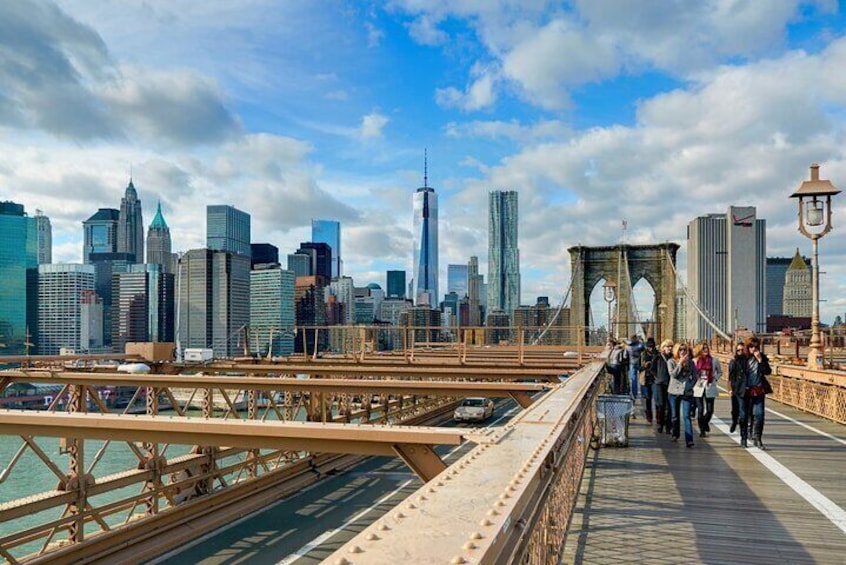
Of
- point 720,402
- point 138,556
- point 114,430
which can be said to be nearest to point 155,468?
point 138,556

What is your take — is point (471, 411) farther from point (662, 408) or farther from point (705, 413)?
point (705, 413)

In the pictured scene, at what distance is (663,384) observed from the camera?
11.9 m

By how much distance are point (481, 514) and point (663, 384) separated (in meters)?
10.9

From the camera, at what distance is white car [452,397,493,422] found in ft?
99.3

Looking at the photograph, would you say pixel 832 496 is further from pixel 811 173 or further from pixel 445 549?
pixel 811 173

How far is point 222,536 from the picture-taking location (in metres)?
11.3

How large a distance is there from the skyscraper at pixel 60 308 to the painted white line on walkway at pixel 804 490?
5766 inches

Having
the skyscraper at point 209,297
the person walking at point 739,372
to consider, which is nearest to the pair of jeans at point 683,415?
the person walking at point 739,372

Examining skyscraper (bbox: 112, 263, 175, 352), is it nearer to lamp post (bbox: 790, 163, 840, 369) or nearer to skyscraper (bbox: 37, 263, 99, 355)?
skyscraper (bbox: 37, 263, 99, 355)

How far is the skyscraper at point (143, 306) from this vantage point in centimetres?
15238

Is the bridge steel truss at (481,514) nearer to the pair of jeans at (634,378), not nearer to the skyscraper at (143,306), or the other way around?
the pair of jeans at (634,378)

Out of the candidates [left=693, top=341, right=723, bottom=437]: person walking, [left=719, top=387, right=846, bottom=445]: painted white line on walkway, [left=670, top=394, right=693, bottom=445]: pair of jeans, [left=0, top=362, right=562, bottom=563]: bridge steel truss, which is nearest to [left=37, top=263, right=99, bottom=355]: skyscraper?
[left=0, top=362, right=562, bottom=563]: bridge steel truss

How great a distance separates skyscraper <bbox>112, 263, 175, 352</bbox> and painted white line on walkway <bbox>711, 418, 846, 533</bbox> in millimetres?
153245

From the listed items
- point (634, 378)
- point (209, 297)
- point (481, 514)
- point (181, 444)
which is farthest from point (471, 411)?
point (209, 297)
